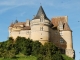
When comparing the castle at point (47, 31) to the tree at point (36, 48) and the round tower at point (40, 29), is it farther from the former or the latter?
the tree at point (36, 48)

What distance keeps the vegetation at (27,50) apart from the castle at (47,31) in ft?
7.93

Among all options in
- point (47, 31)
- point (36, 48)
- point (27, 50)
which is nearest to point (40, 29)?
point (47, 31)

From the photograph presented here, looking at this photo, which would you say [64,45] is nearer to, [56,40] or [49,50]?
[56,40]

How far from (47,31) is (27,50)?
673 cm

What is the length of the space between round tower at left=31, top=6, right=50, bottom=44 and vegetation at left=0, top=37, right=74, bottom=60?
1.50 metres

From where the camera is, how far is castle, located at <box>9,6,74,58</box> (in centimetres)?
6719

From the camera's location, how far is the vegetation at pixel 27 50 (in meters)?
62.0

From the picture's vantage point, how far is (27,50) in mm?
65062

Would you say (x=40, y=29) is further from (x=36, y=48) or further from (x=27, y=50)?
(x=27, y=50)

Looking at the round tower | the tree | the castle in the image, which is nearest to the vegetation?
the tree

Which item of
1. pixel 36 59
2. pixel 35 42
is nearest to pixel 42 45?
pixel 35 42

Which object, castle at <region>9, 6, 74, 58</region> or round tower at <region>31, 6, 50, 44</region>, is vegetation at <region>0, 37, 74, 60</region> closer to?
round tower at <region>31, 6, 50, 44</region>

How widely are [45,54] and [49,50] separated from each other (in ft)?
4.05

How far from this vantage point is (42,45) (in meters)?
65.8
